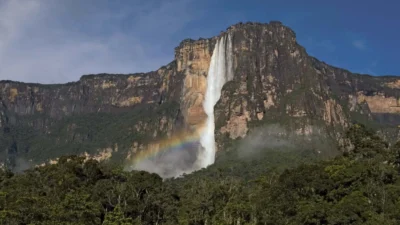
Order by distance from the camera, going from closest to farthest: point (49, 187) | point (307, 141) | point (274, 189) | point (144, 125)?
point (274, 189)
point (49, 187)
point (307, 141)
point (144, 125)

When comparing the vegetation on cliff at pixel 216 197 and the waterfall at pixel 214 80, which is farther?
the waterfall at pixel 214 80

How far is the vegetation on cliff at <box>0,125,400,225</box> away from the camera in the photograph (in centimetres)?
5291

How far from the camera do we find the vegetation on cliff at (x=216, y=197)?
52906 millimetres

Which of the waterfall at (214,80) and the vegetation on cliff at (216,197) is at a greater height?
the waterfall at (214,80)

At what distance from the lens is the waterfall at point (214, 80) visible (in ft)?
568

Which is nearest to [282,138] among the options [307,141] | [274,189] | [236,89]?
[307,141]

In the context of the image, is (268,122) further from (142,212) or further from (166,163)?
(142,212)

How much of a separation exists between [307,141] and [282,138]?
6196 mm

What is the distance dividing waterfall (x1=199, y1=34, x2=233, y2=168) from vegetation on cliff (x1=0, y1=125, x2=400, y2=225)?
9313 centimetres

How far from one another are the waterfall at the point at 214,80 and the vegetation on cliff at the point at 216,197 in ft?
306

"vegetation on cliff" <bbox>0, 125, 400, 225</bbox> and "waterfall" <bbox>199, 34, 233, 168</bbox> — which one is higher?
"waterfall" <bbox>199, 34, 233, 168</bbox>

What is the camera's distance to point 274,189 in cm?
6288

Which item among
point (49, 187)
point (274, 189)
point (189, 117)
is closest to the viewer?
point (274, 189)

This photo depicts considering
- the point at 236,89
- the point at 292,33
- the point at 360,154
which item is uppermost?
the point at 292,33
